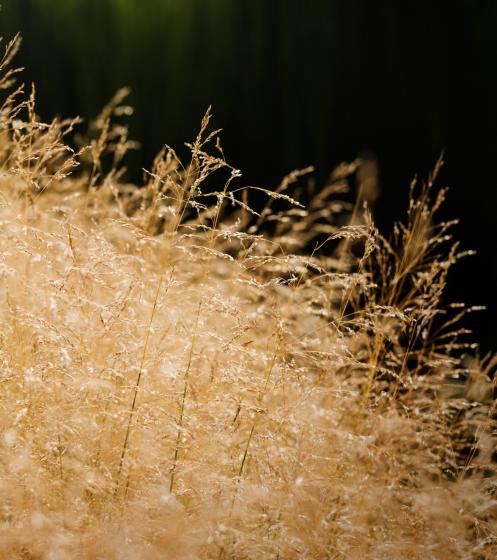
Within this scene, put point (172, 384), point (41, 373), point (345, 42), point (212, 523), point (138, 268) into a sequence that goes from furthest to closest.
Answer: point (345, 42), point (138, 268), point (172, 384), point (41, 373), point (212, 523)

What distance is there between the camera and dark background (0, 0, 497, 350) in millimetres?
4559

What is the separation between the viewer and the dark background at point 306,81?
15.0 ft

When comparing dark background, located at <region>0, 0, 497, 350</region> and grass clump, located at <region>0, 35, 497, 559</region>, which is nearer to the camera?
grass clump, located at <region>0, 35, 497, 559</region>

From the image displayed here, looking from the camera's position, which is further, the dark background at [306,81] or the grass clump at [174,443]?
the dark background at [306,81]

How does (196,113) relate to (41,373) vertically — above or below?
below

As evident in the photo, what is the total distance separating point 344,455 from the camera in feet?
6.77

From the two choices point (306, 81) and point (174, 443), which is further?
point (306, 81)

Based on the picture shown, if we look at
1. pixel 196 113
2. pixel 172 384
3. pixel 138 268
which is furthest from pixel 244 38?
pixel 172 384

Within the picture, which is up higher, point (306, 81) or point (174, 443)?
point (306, 81)

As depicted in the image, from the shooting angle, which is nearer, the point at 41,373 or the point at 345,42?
the point at 41,373

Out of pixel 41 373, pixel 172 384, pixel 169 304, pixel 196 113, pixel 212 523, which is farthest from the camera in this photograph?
pixel 196 113

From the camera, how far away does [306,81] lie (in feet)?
17.4

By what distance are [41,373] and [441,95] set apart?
3.71 m

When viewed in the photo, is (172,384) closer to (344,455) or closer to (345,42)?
(344,455)
